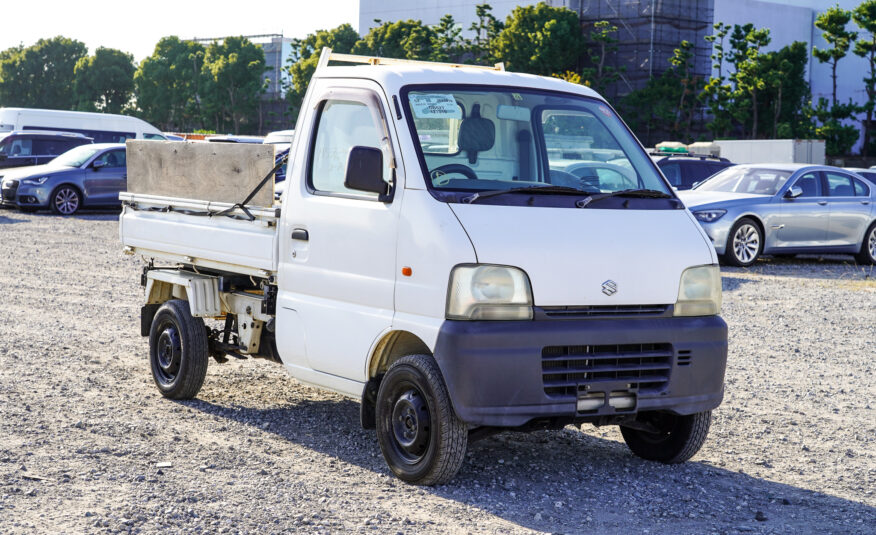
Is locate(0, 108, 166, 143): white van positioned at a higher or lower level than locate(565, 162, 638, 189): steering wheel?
higher

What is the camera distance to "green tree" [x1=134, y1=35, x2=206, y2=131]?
9794cm

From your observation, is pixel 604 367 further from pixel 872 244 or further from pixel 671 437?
pixel 872 244

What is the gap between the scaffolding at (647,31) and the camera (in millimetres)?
75750

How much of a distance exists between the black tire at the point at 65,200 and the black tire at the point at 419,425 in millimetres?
21454

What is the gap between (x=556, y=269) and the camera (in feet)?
17.9

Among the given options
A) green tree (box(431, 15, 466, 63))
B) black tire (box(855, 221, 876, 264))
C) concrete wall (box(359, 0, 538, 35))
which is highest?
concrete wall (box(359, 0, 538, 35))

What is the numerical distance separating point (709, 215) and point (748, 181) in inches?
51.8

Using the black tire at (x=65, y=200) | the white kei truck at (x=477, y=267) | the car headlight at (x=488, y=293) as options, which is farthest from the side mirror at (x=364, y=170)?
the black tire at (x=65, y=200)

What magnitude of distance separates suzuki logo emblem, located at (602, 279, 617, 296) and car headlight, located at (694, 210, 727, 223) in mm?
12323

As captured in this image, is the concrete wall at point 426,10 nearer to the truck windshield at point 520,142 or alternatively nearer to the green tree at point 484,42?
the green tree at point 484,42

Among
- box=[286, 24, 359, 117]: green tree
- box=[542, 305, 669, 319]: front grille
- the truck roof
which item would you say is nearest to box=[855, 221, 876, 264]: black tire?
the truck roof

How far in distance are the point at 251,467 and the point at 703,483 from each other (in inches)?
93.4

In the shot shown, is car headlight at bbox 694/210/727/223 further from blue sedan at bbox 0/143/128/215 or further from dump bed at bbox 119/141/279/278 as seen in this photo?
blue sedan at bbox 0/143/128/215

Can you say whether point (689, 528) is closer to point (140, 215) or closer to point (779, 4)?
point (140, 215)
